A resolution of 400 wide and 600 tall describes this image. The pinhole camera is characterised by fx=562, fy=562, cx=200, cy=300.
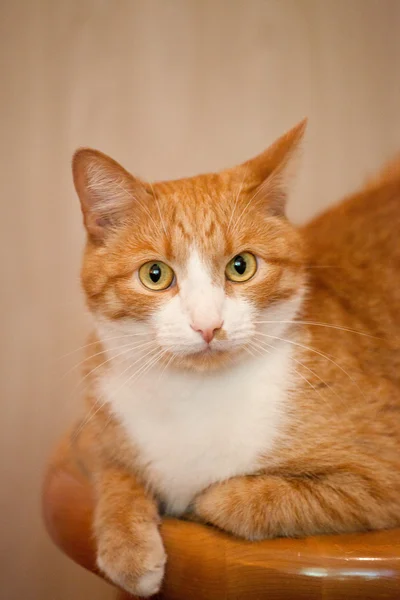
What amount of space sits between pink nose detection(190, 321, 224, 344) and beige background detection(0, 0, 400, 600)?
2.04 feet

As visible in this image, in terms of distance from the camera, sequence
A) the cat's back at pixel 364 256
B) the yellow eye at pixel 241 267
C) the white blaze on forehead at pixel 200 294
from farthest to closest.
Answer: the cat's back at pixel 364 256 < the yellow eye at pixel 241 267 < the white blaze on forehead at pixel 200 294

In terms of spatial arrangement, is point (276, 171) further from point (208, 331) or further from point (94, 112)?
point (94, 112)

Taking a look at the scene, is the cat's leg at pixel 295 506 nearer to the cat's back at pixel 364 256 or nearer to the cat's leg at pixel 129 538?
the cat's leg at pixel 129 538

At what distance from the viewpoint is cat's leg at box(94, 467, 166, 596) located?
31.1 inches

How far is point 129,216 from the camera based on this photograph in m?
0.95

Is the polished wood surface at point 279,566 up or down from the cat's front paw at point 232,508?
down

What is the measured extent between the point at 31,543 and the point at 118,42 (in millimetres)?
1167

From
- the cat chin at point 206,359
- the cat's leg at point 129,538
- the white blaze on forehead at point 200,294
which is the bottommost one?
the cat's leg at point 129,538

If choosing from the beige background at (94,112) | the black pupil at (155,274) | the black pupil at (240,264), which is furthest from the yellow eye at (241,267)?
the beige background at (94,112)

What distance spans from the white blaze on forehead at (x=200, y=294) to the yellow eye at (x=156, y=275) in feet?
0.10

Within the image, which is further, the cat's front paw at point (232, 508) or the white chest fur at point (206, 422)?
the white chest fur at point (206, 422)

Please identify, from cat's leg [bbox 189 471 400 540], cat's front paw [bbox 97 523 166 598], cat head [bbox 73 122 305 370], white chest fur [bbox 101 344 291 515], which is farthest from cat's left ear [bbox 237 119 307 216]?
cat's front paw [bbox 97 523 166 598]

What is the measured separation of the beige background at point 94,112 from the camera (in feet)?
4.14

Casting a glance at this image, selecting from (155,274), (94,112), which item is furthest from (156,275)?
(94,112)
